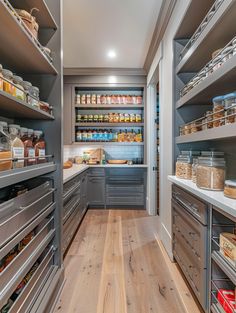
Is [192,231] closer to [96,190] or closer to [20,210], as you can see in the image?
[20,210]

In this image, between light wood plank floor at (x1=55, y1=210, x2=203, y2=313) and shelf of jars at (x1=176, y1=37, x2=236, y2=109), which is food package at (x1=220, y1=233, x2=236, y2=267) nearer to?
light wood plank floor at (x1=55, y1=210, x2=203, y2=313)

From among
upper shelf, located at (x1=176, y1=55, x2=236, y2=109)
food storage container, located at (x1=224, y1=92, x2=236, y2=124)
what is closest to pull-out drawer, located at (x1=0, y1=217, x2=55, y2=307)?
food storage container, located at (x1=224, y1=92, x2=236, y2=124)

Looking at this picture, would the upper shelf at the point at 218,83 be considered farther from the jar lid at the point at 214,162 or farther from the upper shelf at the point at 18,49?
the upper shelf at the point at 18,49

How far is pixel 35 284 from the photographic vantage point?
1.34m

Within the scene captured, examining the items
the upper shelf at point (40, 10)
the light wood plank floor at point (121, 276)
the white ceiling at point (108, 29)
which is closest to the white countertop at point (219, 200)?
the light wood plank floor at point (121, 276)

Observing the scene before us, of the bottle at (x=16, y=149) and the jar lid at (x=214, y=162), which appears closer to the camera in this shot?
the bottle at (x=16, y=149)

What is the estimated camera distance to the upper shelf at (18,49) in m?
1.03

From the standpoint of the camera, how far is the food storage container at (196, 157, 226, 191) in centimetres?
138

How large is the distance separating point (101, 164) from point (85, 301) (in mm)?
2721

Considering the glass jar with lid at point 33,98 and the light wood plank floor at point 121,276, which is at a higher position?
the glass jar with lid at point 33,98

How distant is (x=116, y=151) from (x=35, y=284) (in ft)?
10.9

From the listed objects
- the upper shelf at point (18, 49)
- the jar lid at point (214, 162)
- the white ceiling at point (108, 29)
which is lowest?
the jar lid at point (214, 162)

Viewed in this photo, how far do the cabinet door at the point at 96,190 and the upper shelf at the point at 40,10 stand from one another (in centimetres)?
272

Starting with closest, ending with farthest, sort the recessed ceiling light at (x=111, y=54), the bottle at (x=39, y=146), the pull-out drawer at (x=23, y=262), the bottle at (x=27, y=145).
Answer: the pull-out drawer at (x=23, y=262)
the bottle at (x=27, y=145)
the bottle at (x=39, y=146)
the recessed ceiling light at (x=111, y=54)
